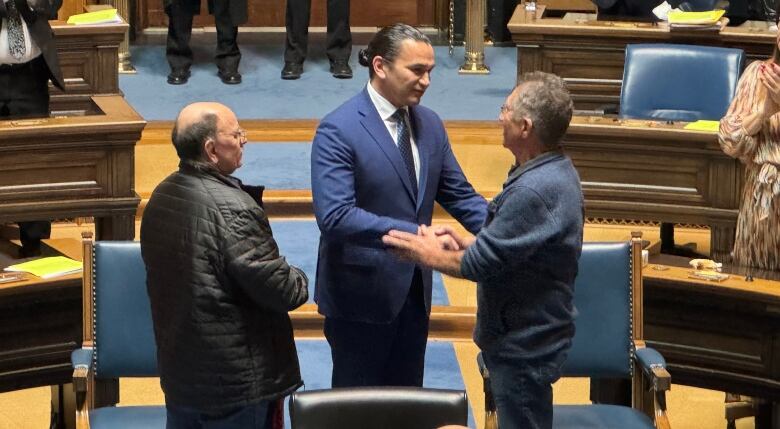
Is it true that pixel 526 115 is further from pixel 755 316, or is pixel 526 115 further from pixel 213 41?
pixel 213 41

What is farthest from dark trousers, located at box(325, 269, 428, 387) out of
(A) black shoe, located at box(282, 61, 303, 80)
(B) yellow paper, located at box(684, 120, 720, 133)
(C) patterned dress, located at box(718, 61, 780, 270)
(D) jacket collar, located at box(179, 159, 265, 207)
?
(A) black shoe, located at box(282, 61, 303, 80)

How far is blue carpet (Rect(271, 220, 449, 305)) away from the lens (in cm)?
662

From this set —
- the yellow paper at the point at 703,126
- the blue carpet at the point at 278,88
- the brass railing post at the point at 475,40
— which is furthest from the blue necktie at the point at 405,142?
the brass railing post at the point at 475,40

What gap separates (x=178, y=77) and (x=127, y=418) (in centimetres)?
561

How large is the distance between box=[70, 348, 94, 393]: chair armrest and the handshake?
107cm

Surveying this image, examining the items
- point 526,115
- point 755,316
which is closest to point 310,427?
point 526,115

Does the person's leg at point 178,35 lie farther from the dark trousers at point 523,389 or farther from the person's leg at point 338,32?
the dark trousers at point 523,389

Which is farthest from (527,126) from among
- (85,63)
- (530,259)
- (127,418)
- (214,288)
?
(85,63)

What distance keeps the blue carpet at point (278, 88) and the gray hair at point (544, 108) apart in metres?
5.26

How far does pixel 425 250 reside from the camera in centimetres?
381

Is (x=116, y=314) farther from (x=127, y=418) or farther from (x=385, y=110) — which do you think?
(x=385, y=110)

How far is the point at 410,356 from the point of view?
14.1ft

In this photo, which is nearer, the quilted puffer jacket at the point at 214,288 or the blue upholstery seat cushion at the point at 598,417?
the quilted puffer jacket at the point at 214,288

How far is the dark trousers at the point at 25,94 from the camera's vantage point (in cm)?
632
